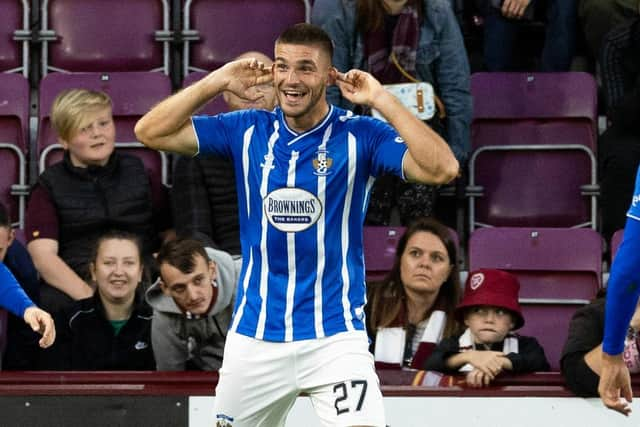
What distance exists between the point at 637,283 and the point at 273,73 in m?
1.44

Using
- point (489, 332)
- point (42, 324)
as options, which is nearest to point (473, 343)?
point (489, 332)

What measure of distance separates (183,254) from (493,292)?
4.16 feet

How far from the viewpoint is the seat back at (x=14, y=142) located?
25.3ft

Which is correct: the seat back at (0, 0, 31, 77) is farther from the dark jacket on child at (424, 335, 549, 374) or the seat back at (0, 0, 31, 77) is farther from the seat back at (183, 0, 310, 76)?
the dark jacket on child at (424, 335, 549, 374)

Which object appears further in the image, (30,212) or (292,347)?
(30,212)

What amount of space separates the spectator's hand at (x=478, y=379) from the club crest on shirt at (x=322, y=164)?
1.22 metres

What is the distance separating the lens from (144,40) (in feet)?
27.5

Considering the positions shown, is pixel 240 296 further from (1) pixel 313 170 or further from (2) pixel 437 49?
(2) pixel 437 49

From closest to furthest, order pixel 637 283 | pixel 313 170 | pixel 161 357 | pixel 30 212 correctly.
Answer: pixel 637 283, pixel 313 170, pixel 161 357, pixel 30 212

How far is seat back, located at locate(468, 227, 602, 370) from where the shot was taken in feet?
23.8

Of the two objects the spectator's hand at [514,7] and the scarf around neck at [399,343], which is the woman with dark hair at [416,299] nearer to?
the scarf around neck at [399,343]

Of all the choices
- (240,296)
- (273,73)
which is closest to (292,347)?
(240,296)

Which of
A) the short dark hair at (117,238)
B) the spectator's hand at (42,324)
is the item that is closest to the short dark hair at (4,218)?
the short dark hair at (117,238)

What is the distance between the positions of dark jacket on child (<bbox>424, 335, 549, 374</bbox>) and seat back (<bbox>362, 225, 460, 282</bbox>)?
1.13 metres
